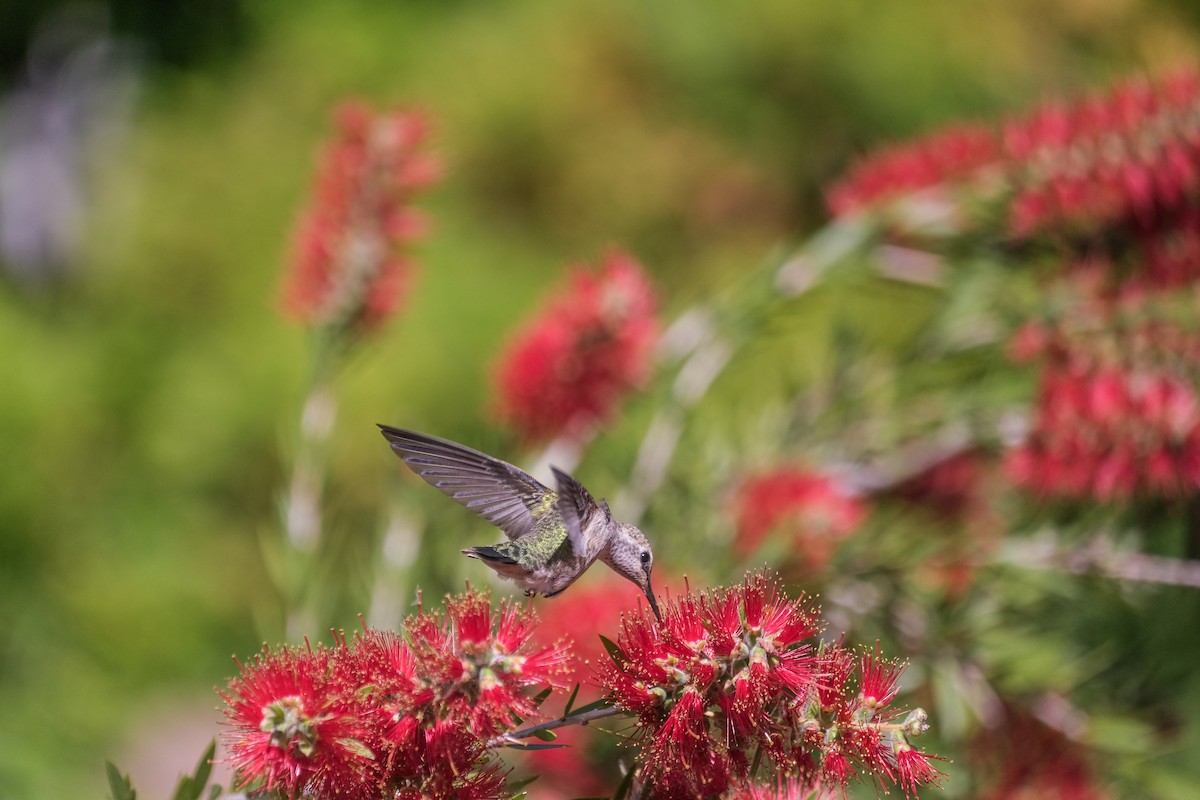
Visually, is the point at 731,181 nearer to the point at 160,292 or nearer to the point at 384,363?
the point at 384,363

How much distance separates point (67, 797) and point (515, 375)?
565mm

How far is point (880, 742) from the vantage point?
1.25 feet

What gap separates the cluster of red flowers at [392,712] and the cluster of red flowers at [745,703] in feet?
0.13

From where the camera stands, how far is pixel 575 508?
41cm

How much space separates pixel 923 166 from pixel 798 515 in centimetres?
30

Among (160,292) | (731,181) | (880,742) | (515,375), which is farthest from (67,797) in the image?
(731,181)

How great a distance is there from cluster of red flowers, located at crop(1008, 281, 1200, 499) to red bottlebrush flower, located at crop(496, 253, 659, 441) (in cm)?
25

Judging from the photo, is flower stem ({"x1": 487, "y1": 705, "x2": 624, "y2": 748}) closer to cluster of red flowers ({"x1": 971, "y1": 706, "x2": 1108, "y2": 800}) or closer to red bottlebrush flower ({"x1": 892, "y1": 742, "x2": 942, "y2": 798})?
red bottlebrush flower ({"x1": 892, "y1": 742, "x2": 942, "y2": 798})

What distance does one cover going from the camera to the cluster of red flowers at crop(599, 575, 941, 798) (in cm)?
37

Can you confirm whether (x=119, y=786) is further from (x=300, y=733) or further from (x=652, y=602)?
(x=652, y=602)

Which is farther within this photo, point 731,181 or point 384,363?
point 731,181

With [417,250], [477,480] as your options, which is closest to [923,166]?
[477,480]

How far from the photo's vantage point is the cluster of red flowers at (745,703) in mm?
373

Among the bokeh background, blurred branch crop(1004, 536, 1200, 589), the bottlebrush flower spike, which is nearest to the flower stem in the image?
the bottlebrush flower spike
